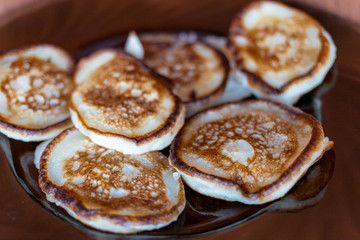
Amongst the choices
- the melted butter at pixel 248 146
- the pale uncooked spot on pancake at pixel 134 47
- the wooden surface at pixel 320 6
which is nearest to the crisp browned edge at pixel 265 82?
the melted butter at pixel 248 146

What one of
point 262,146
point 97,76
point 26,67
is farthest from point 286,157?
point 26,67

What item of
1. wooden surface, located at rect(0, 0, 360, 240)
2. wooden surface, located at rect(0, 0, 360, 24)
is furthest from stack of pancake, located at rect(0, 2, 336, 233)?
wooden surface, located at rect(0, 0, 360, 24)

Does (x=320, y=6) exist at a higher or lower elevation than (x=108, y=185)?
higher

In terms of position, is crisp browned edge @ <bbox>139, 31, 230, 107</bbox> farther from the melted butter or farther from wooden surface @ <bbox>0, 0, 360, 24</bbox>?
wooden surface @ <bbox>0, 0, 360, 24</bbox>

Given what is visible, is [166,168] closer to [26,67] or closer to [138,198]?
[138,198]

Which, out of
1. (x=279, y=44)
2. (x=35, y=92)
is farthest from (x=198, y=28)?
(x=35, y=92)

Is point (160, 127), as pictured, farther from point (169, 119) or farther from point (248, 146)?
point (248, 146)

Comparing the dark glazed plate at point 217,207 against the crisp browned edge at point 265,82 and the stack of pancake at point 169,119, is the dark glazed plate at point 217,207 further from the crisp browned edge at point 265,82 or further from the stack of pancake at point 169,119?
the crisp browned edge at point 265,82
